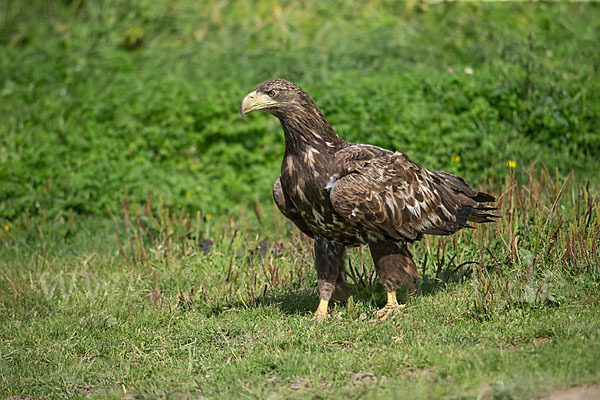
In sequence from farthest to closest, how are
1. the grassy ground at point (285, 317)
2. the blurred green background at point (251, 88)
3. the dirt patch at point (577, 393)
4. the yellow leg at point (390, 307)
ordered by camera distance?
1. the blurred green background at point (251, 88)
2. the yellow leg at point (390, 307)
3. the grassy ground at point (285, 317)
4. the dirt patch at point (577, 393)

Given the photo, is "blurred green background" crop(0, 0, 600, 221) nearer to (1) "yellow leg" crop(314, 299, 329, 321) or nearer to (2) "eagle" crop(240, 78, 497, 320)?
(2) "eagle" crop(240, 78, 497, 320)

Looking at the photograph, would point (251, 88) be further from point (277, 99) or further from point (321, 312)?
point (321, 312)

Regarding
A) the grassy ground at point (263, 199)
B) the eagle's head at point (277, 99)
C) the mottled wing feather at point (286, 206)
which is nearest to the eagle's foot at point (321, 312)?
the grassy ground at point (263, 199)

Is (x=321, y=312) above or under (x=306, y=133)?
under

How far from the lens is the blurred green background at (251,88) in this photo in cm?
815

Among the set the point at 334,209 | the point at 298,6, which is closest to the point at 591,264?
the point at 334,209

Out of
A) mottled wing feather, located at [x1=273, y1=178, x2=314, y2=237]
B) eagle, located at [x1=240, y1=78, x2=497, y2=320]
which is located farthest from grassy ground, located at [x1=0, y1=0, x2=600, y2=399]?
mottled wing feather, located at [x1=273, y1=178, x2=314, y2=237]

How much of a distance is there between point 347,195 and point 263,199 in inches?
144

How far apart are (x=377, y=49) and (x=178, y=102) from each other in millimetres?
3059

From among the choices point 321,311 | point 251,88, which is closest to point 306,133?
point 321,311

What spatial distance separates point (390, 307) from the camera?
17.2 ft

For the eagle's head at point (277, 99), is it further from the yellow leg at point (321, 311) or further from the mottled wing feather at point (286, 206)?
the yellow leg at point (321, 311)

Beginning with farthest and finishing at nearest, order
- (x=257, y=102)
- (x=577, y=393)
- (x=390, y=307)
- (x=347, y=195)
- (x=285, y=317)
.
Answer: (x=285, y=317) < (x=390, y=307) < (x=257, y=102) < (x=347, y=195) < (x=577, y=393)

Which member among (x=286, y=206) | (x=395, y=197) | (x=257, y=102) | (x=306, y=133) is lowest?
(x=286, y=206)
